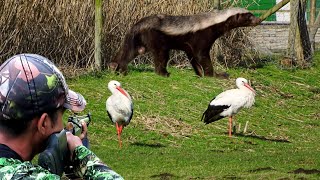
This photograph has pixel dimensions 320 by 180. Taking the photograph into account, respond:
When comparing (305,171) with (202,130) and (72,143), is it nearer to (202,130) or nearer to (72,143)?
(202,130)

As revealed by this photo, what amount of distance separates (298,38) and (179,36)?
25.4ft

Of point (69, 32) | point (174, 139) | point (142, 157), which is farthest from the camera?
point (69, 32)

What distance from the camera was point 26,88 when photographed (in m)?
2.46

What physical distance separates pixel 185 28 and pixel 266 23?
13.8 metres

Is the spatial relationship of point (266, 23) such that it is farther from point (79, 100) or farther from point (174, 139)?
point (79, 100)

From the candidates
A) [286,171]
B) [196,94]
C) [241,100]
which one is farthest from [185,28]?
[286,171]

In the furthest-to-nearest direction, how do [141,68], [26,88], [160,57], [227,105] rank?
1. [141,68]
2. [160,57]
3. [227,105]
4. [26,88]

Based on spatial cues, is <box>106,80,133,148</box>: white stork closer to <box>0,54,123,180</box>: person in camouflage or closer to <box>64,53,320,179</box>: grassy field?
<box>64,53,320,179</box>: grassy field

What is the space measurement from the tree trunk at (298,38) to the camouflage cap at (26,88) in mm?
19796

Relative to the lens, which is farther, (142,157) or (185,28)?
(185,28)

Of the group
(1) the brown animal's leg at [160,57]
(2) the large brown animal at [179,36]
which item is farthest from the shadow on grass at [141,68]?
(1) the brown animal's leg at [160,57]

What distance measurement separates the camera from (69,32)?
58.5ft

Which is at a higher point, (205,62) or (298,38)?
(205,62)

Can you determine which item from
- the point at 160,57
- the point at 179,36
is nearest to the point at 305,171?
the point at 160,57
